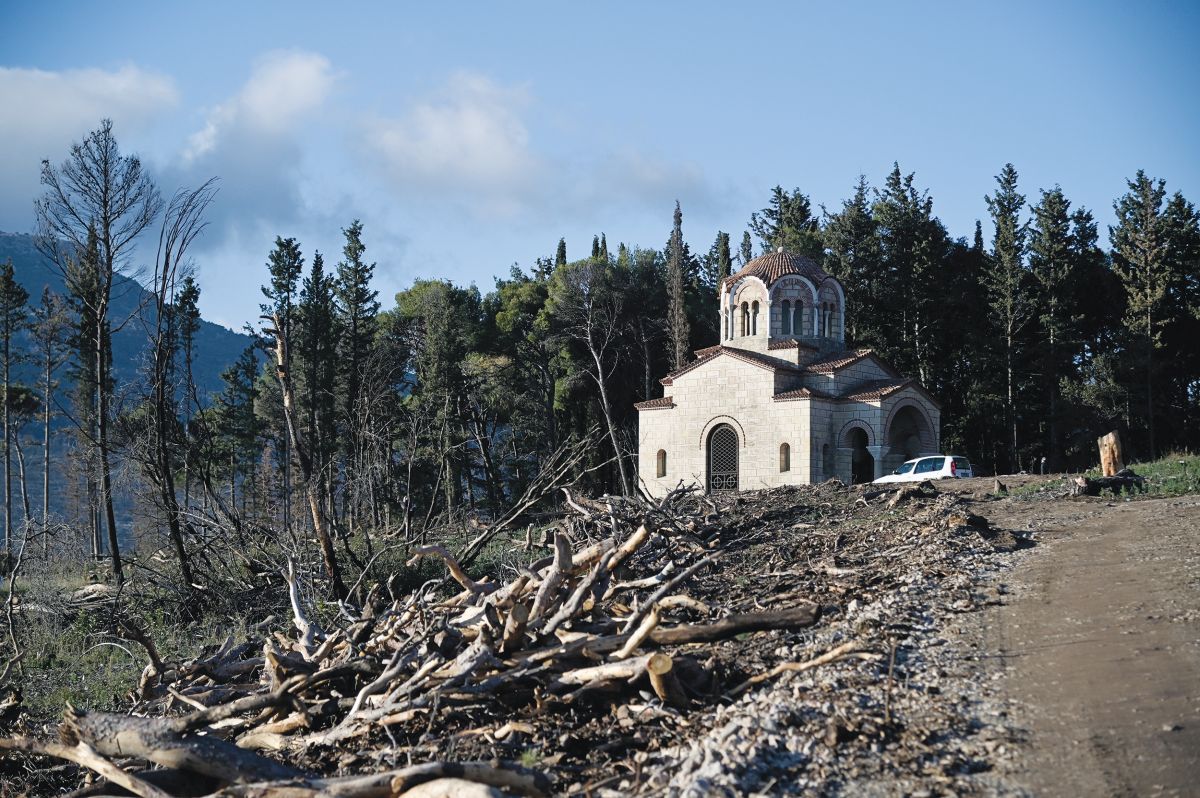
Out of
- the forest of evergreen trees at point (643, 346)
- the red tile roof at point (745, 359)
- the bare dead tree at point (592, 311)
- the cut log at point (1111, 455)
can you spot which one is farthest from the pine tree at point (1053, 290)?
the cut log at point (1111, 455)

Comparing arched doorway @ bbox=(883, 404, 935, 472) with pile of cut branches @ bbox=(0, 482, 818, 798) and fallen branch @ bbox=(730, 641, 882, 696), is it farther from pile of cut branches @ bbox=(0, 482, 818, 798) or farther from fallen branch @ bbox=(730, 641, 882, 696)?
pile of cut branches @ bbox=(0, 482, 818, 798)

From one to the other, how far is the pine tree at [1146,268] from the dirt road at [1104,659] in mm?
25668

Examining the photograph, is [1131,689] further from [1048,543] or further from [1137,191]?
[1137,191]

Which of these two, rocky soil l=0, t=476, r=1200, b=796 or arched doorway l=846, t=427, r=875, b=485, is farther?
arched doorway l=846, t=427, r=875, b=485

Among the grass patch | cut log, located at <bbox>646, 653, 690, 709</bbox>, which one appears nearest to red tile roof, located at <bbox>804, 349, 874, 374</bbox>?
the grass patch

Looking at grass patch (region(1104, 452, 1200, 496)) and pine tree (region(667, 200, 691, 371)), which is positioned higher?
pine tree (region(667, 200, 691, 371))

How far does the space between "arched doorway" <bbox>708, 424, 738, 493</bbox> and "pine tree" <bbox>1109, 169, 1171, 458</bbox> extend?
1508cm

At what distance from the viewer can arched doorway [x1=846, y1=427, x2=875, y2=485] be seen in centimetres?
2716

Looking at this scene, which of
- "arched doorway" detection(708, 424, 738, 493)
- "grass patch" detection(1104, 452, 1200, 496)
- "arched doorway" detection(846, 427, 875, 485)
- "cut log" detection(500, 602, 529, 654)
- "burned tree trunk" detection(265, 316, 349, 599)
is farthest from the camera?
"arched doorway" detection(708, 424, 738, 493)

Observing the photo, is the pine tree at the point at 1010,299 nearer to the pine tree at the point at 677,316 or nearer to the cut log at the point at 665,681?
the pine tree at the point at 677,316

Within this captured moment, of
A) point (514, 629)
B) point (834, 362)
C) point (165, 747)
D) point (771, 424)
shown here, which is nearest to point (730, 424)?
point (771, 424)

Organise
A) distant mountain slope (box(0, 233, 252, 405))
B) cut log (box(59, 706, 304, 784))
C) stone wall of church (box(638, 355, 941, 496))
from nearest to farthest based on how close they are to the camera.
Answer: cut log (box(59, 706, 304, 784))
stone wall of church (box(638, 355, 941, 496))
distant mountain slope (box(0, 233, 252, 405))

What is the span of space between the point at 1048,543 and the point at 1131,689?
476 centimetres

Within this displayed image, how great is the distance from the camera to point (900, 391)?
26.8 m
